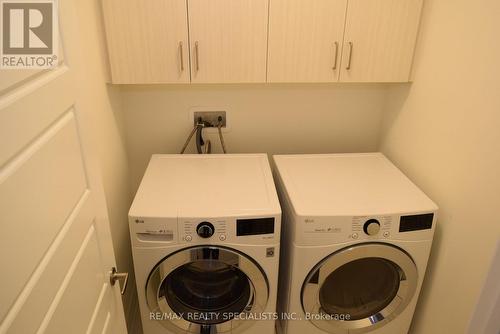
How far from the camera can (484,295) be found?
54.9 inches

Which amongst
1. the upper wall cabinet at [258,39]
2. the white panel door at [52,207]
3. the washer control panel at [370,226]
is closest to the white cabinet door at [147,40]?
the upper wall cabinet at [258,39]

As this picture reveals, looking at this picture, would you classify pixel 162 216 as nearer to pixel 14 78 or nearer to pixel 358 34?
pixel 14 78

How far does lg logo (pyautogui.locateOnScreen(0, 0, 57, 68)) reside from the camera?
28.3 inches

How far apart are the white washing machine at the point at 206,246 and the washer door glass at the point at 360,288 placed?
0.27m

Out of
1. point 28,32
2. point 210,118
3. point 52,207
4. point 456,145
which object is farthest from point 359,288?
point 28,32

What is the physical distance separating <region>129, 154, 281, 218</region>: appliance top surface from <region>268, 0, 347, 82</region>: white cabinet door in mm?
454

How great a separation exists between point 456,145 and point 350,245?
59 centimetres

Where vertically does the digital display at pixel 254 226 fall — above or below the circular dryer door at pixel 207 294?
above

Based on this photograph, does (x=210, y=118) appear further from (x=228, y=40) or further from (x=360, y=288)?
(x=360, y=288)

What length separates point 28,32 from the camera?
0.81 meters

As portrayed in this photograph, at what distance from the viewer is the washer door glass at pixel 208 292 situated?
1671mm

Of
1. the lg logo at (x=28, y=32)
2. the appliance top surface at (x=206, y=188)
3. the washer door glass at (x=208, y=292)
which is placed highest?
the lg logo at (x=28, y=32)

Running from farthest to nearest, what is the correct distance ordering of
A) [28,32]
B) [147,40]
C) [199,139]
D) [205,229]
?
[199,139]
[147,40]
[205,229]
[28,32]

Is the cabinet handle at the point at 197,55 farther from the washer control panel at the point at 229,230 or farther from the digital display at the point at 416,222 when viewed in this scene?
the digital display at the point at 416,222
